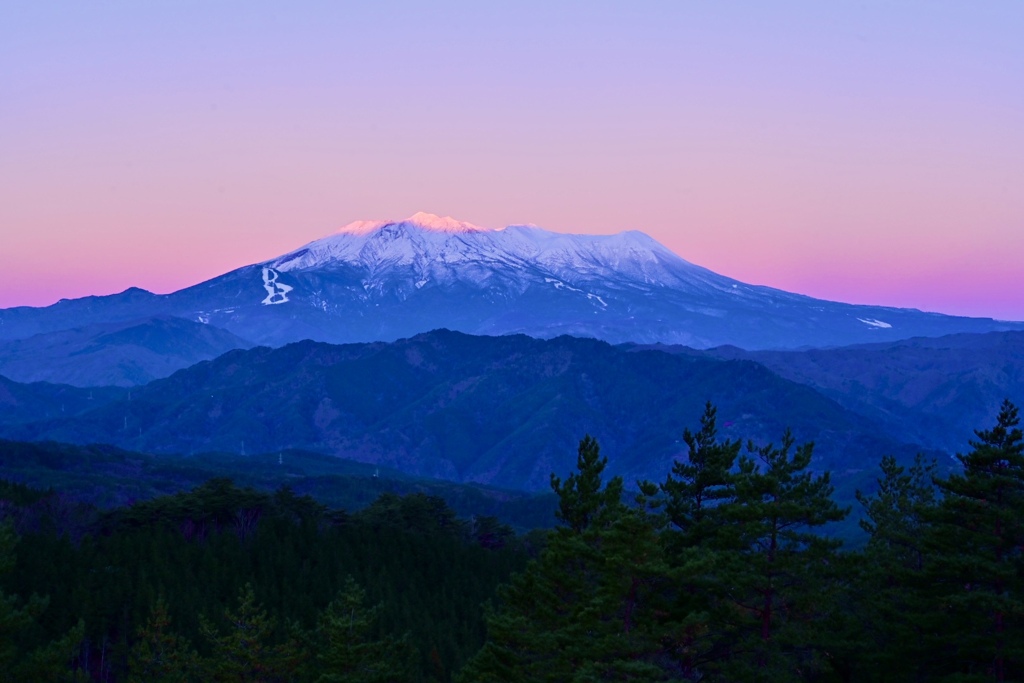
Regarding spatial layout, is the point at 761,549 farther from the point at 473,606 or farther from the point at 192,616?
the point at 473,606

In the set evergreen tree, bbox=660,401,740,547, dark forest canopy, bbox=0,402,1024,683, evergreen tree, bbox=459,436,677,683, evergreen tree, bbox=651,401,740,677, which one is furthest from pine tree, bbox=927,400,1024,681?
evergreen tree, bbox=459,436,677,683

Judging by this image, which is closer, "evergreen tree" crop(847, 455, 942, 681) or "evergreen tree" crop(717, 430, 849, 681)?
"evergreen tree" crop(717, 430, 849, 681)

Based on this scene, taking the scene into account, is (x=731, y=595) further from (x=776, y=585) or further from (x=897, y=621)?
(x=897, y=621)

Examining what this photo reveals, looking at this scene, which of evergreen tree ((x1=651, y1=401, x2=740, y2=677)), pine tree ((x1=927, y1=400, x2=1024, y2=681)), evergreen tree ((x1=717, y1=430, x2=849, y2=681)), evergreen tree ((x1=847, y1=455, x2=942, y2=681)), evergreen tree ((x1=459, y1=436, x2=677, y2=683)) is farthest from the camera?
evergreen tree ((x1=847, y1=455, x2=942, y2=681))

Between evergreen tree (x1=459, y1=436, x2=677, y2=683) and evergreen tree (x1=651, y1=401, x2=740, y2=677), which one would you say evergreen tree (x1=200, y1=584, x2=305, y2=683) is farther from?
evergreen tree (x1=651, y1=401, x2=740, y2=677)

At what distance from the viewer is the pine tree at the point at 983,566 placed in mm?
33875

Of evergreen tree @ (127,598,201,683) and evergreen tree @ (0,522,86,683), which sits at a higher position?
evergreen tree @ (0,522,86,683)

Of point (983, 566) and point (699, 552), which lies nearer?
point (983, 566)

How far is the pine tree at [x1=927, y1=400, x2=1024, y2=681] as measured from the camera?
33.9 meters

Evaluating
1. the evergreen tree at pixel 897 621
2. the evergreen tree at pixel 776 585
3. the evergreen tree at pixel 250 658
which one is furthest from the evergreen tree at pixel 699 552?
the evergreen tree at pixel 250 658

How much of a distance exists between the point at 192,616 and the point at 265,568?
22.2 m

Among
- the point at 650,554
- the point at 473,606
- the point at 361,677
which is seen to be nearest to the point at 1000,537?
the point at 650,554

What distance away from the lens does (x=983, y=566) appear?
34500mm

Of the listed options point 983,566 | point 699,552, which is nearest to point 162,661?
point 699,552
